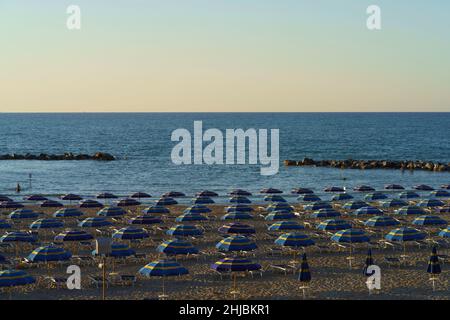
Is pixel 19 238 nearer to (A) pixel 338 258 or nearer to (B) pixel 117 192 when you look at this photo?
(A) pixel 338 258

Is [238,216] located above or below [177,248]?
below

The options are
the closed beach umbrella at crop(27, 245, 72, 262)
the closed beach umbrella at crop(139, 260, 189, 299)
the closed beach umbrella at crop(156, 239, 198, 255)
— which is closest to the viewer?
the closed beach umbrella at crop(139, 260, 189, 299)

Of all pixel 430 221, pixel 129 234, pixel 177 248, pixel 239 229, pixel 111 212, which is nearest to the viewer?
pixel 177 248

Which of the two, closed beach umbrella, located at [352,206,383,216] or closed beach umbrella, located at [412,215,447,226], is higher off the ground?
closed beach umbrella, located at [412,215,447,226]

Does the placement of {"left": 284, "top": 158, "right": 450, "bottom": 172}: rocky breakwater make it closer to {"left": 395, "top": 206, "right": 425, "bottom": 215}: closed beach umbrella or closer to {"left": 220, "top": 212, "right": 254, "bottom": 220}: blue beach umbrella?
{"left": 395, "top": 206, "right": 425, "bottom": 215}: closed beach umbrella

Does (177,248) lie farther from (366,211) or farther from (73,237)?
(366,211)

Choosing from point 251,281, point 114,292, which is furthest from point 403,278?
point 114,292

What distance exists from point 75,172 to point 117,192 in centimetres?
2182

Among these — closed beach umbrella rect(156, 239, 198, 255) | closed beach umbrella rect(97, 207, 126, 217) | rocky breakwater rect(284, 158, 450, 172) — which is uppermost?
closed beach umbrella rect(156, 239, 198, 255)

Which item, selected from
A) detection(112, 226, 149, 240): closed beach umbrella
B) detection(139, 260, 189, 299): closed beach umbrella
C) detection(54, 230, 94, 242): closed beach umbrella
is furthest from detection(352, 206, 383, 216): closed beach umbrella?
detection(139, 260, 189, 299): closed beach umbrella

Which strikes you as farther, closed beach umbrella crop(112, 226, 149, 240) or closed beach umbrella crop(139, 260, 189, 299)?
closed beach umbrella crop(112, 226, 149, 240)

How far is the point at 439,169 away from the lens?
77.4m

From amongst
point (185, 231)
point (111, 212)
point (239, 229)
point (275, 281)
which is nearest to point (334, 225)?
point (239, 229)

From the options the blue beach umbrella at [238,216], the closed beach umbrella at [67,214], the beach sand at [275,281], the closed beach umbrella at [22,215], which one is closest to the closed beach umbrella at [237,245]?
the beach sand at [275,281]
